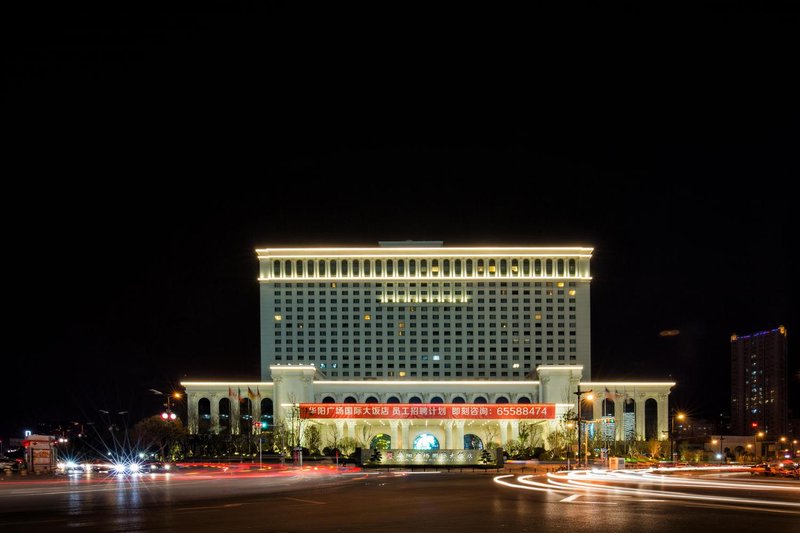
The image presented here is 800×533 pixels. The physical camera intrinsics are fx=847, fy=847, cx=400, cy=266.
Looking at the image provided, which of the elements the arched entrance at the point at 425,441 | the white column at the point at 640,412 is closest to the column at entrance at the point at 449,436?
the arched entrance at the point at 425,441

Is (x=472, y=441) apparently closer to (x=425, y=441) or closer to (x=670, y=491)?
(x=425, y=441)

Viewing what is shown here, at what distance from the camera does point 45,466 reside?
5741 cm

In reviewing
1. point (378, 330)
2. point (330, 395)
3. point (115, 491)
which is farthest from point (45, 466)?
point (378, 330)

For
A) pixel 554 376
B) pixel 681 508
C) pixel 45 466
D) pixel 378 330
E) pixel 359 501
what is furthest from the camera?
pixel 378 330

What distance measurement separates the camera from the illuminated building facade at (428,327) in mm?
121688

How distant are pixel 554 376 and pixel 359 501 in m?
92.0

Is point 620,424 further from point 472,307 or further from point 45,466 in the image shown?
point 45,466

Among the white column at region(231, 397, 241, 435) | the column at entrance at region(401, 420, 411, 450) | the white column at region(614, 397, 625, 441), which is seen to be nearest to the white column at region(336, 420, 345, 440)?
the column at entrance at region(401, 420, 411, 450)

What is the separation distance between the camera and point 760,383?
18188 cm

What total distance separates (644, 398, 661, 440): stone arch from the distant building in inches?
1843

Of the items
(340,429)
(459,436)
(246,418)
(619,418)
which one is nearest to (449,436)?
(459,436)

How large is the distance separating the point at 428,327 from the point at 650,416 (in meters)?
35.8

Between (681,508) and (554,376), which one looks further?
(554,376)

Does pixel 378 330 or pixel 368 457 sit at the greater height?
pixel 378 330
